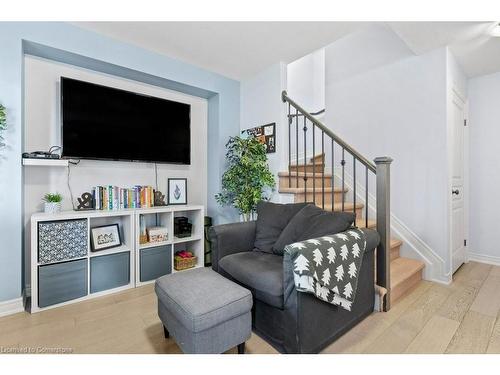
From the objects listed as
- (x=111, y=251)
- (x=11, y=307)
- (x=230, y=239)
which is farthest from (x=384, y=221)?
(x=11, y=307)

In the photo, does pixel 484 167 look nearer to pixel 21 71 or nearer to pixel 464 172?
pixel 464 172

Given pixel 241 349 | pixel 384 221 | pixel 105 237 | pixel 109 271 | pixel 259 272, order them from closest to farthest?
pixel 241 349
pixel 259 272
pixel 384 221
pixel 109 271
pixel 105 237

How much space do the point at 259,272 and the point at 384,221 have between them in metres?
1.08

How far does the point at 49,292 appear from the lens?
1.95 meters

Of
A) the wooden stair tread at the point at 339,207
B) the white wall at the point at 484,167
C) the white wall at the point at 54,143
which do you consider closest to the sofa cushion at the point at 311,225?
the wooden stair tread at the point at 339,207

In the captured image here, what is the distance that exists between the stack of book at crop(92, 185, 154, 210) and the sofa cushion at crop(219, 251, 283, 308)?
1195 mm

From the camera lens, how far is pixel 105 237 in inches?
92.3

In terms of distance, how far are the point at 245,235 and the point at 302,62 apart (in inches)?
137

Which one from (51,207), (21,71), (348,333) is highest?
(21,71)

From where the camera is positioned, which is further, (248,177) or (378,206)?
(248,177)

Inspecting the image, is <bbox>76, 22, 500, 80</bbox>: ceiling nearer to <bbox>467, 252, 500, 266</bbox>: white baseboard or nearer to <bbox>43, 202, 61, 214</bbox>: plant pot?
<bbox>43, 202, 61, 214</bbox>: plant pot

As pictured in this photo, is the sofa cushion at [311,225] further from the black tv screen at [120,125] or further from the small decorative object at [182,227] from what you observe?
the black tv screen at [120,125]

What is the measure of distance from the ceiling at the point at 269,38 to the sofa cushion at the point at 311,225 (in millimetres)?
1583
